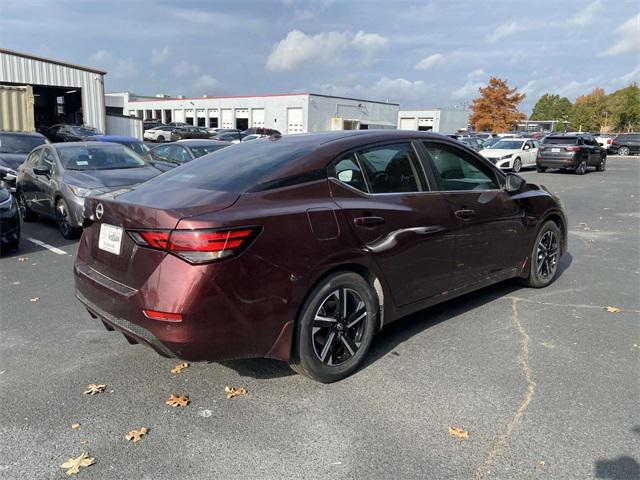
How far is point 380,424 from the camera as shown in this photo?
3.07m

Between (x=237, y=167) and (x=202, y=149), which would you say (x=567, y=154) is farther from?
(x=237, y=167)

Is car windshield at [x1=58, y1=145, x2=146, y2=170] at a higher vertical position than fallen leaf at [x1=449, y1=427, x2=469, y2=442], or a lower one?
higher

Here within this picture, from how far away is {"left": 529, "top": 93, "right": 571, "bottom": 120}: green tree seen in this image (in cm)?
12162

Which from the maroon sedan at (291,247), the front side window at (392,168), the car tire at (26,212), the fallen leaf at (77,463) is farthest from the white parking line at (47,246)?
the front side window at (392,168)

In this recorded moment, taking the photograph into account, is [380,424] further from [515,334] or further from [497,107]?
[497,107]

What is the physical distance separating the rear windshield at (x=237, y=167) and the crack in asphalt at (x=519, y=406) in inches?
81.7

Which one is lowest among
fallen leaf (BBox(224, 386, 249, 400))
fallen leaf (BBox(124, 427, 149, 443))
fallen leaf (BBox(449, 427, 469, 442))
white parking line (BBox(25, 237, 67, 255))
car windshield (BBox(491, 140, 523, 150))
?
white parking line (BBox(25, 237, 67, 255))

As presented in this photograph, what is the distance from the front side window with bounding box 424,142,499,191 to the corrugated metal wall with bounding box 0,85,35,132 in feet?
67.0

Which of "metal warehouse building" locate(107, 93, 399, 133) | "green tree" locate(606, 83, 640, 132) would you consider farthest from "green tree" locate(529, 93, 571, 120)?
"metal warehouse building" locate(107, 93, 399, 133)

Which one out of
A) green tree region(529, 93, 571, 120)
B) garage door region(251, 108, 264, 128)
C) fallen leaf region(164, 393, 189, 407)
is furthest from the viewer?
green tree region(529, 93, 571, 120)

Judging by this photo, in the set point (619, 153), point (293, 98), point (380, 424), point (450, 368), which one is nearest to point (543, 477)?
point (380, 424)

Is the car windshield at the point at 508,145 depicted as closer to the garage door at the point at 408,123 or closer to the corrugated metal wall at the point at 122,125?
the corrugated metal wall at the point at 122,125

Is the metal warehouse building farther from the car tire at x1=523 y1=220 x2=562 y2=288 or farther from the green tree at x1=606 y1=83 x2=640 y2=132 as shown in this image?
the car tire at x1=523 y1=220 x2=562 y2=288

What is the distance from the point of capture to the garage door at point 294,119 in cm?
5759
